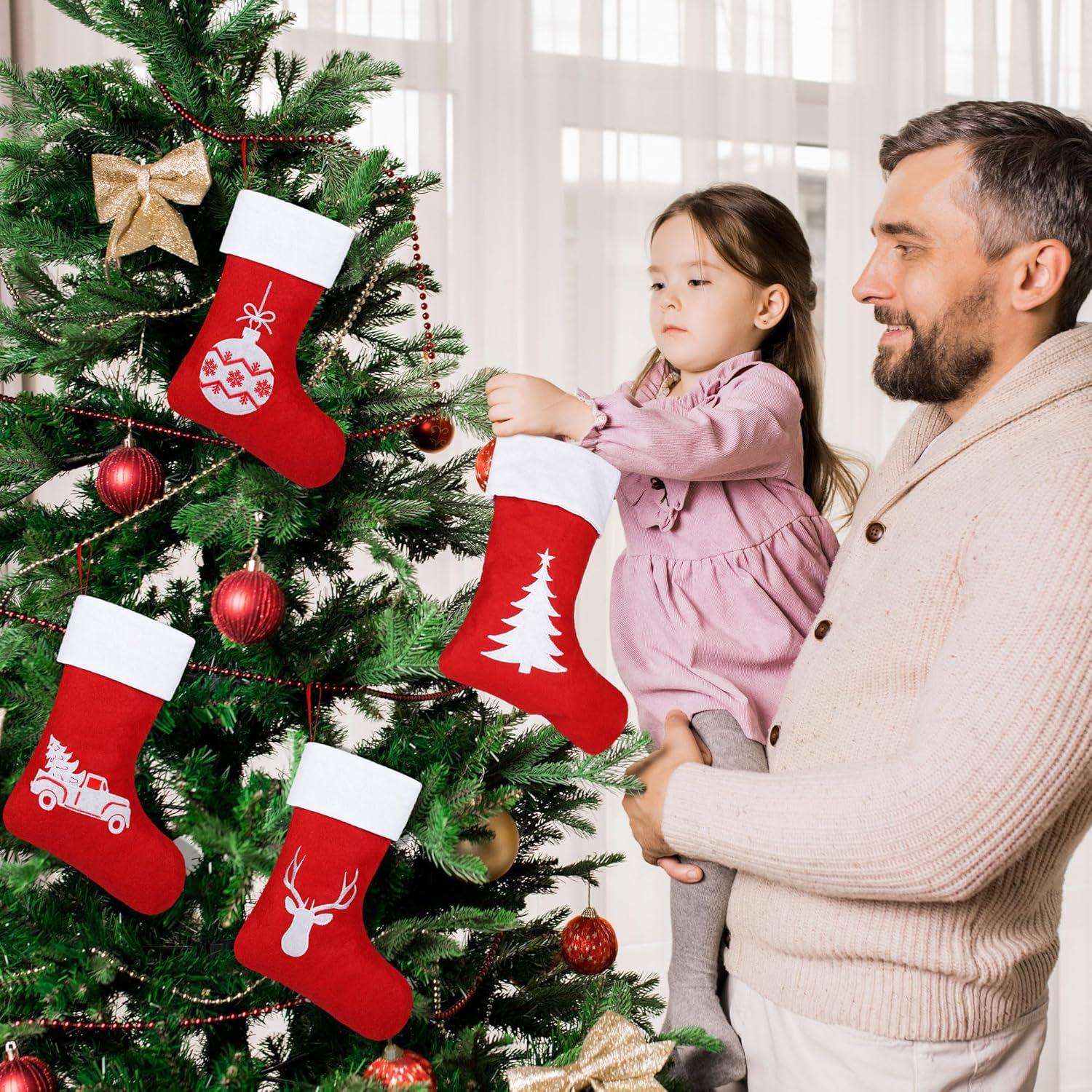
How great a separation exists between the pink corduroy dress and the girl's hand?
21 centimetres

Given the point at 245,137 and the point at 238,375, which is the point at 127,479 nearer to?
the point at 238,375

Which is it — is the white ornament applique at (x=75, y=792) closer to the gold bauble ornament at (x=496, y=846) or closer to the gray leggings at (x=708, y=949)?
the gold bauble ornament at (x=496, y=846)

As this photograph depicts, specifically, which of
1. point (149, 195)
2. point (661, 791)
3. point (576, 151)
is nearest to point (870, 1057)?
point (661, 791)

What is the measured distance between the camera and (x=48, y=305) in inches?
49.0

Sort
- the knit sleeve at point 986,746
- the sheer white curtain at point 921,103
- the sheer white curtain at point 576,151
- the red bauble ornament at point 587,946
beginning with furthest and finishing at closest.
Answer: the sheer white curtain at point 921,103, the sheer white curtain at point 576,151, the red bauble ornament at point 587,946, the knit sleeve at point 986,746

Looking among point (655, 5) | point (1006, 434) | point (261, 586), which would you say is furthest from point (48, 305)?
point (655, 5)

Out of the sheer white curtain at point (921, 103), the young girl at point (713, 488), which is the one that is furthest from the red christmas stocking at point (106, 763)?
the sheer white curtain at point (921, 103)

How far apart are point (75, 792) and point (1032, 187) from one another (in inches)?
47.4

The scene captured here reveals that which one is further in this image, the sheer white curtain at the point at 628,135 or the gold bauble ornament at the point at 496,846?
the sheer white curtain at the point at 628,135

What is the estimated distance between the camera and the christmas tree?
1.13 m

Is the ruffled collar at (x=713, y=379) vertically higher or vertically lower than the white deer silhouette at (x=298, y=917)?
higher

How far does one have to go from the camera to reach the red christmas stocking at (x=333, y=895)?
42.1 inches

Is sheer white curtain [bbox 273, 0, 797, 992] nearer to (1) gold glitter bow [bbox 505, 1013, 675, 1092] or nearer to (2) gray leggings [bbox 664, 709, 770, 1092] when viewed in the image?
(2) gray leggings [bbox 664, 709, 770, 1092]

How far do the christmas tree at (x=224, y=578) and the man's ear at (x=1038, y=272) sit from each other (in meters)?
0.63
